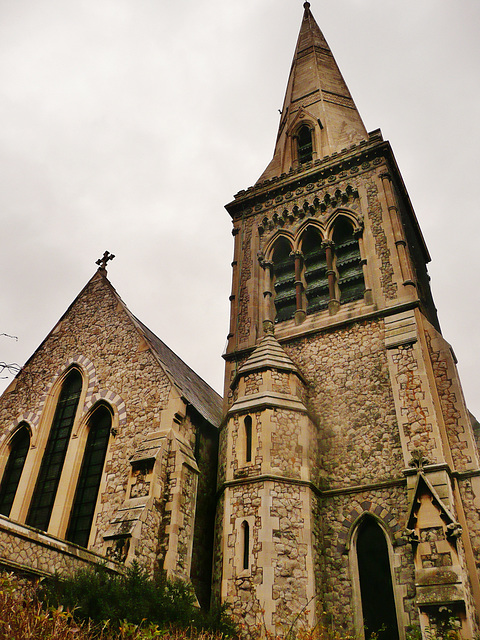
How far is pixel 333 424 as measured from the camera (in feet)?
46.5

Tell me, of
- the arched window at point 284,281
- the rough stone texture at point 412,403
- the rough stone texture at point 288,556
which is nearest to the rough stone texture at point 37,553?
the rough stone texture at point 288,556

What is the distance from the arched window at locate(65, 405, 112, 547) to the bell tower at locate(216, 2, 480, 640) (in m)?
3.15

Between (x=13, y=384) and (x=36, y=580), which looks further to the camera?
(x=13, y=384)

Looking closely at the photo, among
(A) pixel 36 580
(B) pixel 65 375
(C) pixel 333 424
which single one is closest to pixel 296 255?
(C) pixel 333 424

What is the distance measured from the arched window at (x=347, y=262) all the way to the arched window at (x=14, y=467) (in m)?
9.87

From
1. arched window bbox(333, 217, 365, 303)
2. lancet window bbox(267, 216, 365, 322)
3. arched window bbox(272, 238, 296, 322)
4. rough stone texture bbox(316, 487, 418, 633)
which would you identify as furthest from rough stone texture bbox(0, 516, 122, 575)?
arched window bbox(333, 217, 365, 303)

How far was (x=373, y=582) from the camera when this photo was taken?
38.2 feet

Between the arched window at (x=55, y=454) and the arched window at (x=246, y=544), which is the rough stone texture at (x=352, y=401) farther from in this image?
the arched window at (x=55, y=454)

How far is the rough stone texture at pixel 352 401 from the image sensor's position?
13070 mm

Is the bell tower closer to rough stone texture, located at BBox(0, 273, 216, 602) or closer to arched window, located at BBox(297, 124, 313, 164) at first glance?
rough stone texture, located at BBox(0, 273, 216, 602)

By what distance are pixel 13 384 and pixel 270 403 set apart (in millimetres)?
→ 8360

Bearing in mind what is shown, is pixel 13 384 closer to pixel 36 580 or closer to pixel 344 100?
pixel 36 580

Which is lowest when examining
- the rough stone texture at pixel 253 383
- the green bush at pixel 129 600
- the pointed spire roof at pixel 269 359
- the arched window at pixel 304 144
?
the green bush at pixel 129 600

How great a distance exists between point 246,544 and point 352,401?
14.5ft
